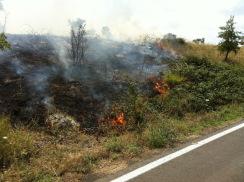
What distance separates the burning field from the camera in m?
10.3

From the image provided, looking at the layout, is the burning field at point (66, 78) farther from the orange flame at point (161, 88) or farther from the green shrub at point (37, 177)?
the green shrub at point (37, 177)

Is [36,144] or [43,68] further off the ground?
[43,68]

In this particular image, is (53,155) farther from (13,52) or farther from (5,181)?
(13,52)

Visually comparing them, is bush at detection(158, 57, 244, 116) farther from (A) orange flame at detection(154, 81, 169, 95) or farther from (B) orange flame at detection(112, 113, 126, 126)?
(B) orange flame at detection(112, 113, 126, 126)

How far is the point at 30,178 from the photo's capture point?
668 cm

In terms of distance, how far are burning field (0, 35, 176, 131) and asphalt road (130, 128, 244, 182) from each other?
110 inches

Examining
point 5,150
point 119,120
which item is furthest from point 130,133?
point 5,150

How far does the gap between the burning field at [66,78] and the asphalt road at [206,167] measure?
2791 millimetres

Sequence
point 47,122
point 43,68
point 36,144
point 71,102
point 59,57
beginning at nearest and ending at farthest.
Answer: point 36,144 → point 47,122 → point 71,102 → point 43,68 → point 59,57

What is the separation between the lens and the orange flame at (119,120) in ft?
34.0

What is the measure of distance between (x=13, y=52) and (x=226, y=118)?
6738 mm

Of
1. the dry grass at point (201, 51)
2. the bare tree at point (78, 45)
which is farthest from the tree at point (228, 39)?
the bare tree at point (78, 45)

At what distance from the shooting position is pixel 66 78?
12.3 m

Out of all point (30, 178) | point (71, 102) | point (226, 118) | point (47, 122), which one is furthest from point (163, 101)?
point (30, 178)
